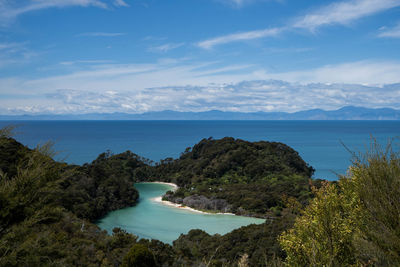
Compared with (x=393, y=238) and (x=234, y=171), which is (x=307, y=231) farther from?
(x=234, y=171)

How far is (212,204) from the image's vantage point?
114 feet

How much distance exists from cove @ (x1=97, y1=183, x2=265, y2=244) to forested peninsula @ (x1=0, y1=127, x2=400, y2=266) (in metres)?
1.69

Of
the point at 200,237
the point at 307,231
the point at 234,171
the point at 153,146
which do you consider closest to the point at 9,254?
the point at 307,231

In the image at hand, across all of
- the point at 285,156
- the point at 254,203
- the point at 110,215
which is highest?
the point at 285,156

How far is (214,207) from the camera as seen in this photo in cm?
3450

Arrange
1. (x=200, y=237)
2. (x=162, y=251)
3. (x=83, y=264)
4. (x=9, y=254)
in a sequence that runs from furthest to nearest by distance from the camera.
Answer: (x=200, y=237) < (x=162, y=251) < (x=83, y=264) < (x=9, y=254)

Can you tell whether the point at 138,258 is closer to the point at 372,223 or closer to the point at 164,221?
the point at 372,223

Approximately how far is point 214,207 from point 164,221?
6532mm

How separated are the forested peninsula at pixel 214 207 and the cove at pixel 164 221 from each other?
1.69 metres

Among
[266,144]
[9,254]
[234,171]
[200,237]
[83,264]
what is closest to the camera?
[9,254]

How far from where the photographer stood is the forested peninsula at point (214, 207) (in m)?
4.97

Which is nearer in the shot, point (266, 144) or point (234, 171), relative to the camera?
point (234, 171)

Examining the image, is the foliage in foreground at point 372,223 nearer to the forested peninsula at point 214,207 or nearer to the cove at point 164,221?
the forested peninsula at point 214,207

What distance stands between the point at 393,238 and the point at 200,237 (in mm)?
19535
